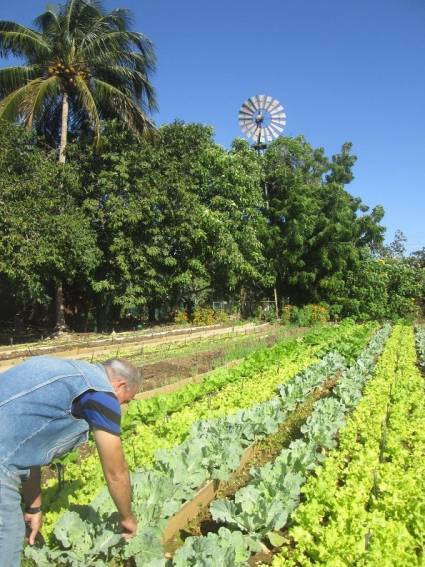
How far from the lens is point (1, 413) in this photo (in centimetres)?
204

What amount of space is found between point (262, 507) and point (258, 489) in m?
0.21

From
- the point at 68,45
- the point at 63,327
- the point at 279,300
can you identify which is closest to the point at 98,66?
the point at 68,45

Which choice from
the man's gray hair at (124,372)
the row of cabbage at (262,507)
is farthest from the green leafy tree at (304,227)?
the man's gray hair at (124,372)

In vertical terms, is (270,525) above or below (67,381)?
below

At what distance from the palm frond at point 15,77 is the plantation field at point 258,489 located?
14.0 m

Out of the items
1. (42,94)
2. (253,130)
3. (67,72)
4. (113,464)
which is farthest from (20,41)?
(113,464)

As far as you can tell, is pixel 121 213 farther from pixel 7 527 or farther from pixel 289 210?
pixel 7 527

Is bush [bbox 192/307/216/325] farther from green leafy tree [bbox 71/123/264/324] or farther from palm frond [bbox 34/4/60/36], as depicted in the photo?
palm frond [bbox 34/4/60/36]

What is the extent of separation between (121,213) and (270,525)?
44.7 ft

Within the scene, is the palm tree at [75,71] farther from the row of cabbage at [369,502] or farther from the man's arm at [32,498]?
the man's arm at [32,498]

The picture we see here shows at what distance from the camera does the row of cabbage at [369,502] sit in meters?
3.00

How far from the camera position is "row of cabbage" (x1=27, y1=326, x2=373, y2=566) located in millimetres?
2734

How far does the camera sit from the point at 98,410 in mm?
2092

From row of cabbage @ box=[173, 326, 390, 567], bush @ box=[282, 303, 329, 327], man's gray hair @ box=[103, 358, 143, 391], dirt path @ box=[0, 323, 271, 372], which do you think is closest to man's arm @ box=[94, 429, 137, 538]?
man's gray hair @ box=[103, 358, 143, 391]
